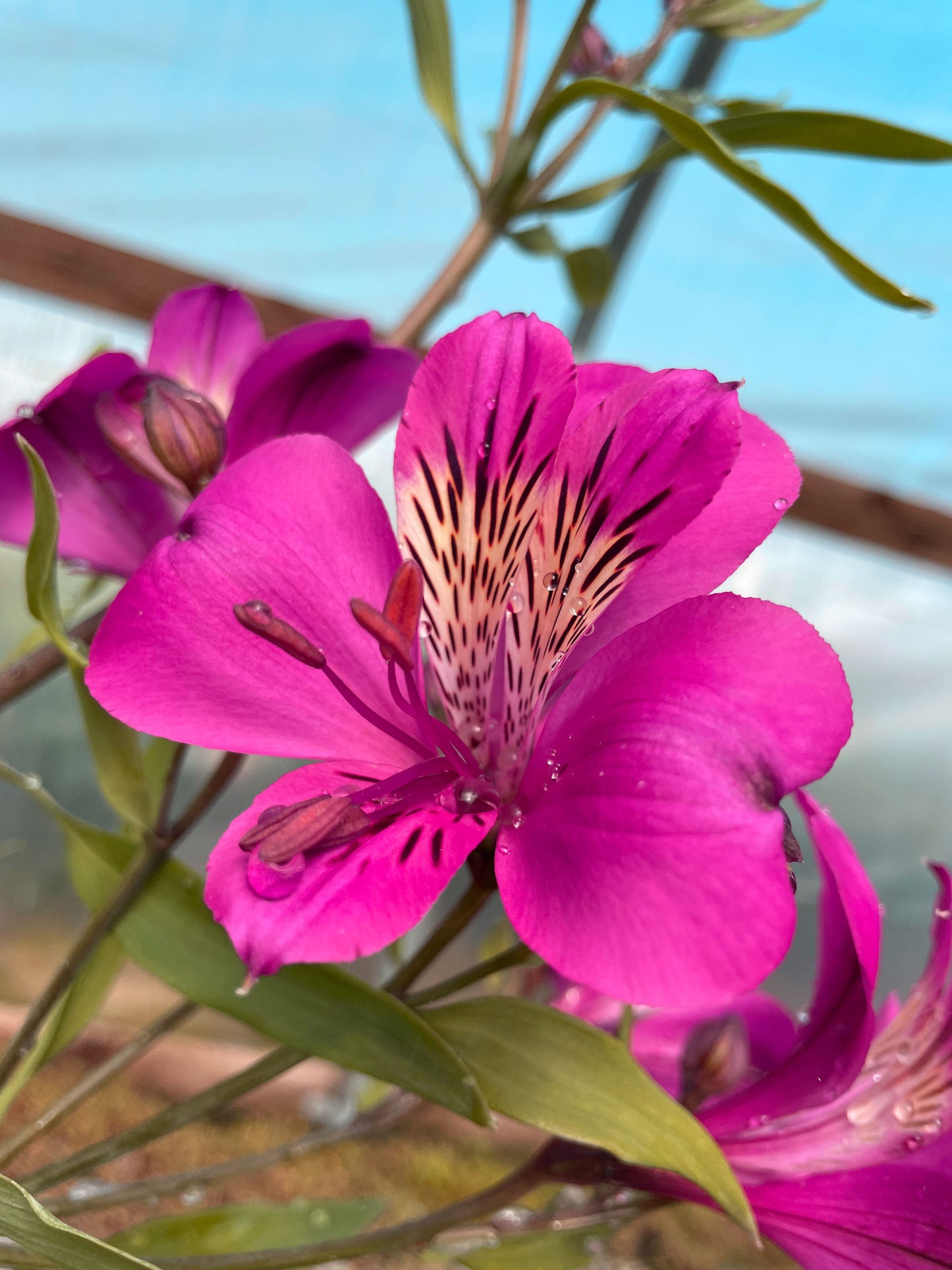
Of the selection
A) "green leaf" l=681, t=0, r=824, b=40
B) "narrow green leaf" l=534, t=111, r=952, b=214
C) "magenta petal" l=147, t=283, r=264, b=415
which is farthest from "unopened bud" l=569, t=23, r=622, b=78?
"magenta petal" l=147, t=283, r=264, b=415

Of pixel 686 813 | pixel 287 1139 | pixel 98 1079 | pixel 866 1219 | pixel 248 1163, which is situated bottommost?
pixel 287 1139

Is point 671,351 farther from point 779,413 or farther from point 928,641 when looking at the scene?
point 928,641

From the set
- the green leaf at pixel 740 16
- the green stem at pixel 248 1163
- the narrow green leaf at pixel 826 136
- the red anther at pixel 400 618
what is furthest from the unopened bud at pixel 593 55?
the green stem at pixel 248 1163

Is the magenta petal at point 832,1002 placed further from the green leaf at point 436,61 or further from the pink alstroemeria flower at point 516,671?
the green leaf at point 436,61

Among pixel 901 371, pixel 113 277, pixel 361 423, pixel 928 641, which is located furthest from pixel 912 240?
pixel 361 423

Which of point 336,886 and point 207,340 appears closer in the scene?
point 336,886

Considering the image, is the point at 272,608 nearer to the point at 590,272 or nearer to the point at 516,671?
the point at 516,671

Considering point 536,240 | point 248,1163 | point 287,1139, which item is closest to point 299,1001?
point 248,1163
